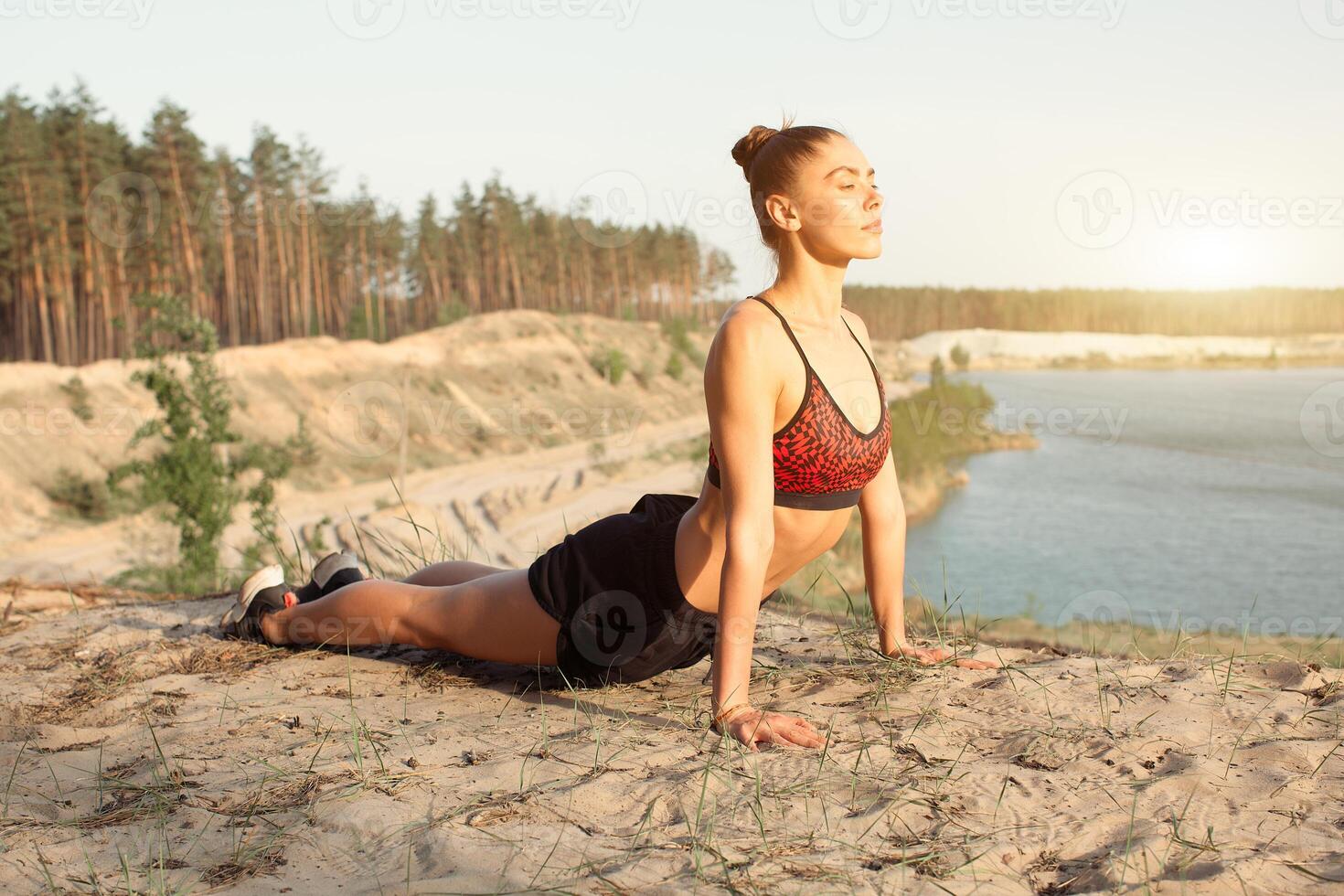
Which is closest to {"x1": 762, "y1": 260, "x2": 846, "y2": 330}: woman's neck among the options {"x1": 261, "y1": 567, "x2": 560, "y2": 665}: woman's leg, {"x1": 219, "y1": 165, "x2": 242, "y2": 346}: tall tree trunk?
{"x1": 261, "y1": 567, "x2": 560, "y2": 665}: woman's leg

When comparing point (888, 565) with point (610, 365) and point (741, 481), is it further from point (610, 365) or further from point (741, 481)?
point (610, 365)

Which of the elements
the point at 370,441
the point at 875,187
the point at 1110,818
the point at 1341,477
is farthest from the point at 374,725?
the point at 1341,477

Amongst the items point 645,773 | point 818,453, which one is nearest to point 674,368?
point 818,453

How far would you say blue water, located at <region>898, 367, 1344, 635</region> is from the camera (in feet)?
98.2

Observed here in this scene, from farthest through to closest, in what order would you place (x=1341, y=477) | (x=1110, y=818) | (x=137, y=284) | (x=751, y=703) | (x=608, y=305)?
1. (x=608, y=305)
2. (x=1341, y=477)
3. (x=137, y=284)
4. (x=751, y=703)
5. (x=1110, y=818)

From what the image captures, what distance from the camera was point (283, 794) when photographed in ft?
8.32

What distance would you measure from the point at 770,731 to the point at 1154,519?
46728mm

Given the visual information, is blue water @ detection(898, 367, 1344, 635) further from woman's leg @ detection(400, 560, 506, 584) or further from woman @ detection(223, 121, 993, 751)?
woman's leg @ detection(400, 560, 506, 584)

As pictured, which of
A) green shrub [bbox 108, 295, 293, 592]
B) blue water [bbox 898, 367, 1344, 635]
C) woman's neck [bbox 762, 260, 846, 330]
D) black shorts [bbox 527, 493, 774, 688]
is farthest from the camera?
blue water [bbox 898, 367, 1344, 635]

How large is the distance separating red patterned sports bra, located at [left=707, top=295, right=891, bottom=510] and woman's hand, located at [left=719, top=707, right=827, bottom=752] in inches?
25.3

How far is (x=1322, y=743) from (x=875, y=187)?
2.03 metres

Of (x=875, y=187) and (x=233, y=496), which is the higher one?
(x=875, y=187)

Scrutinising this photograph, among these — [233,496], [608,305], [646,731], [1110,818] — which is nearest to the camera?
[1110,818]

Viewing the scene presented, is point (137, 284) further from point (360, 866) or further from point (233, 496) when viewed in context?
point (360, 866)
